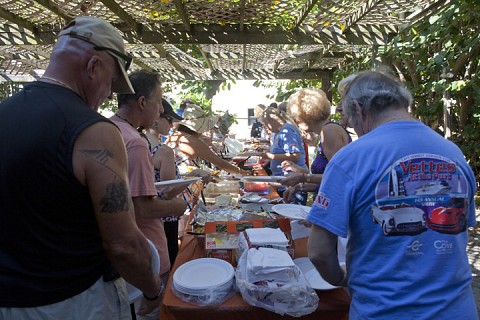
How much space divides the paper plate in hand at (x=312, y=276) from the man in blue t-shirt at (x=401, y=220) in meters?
0.29

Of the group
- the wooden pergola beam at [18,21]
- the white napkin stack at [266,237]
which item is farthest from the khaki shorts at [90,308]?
the wooden pergola beam at [18,21]

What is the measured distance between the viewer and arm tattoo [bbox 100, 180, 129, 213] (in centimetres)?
99

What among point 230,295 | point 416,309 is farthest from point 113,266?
point 416,309

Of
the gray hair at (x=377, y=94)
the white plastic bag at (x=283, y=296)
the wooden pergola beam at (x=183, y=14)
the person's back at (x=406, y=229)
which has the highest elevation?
the wooden pergola beam at (x=183, y=14)

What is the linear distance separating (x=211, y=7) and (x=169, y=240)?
2.40 metres

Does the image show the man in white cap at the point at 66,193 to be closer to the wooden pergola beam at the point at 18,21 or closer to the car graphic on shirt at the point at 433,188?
the car graphic on shirt at the point at 433,188

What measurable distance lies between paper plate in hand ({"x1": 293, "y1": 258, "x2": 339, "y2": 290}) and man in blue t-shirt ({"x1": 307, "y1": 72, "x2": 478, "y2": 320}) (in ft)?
0.94

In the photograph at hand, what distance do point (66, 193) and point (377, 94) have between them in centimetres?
106

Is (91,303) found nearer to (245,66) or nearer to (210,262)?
(210,262)

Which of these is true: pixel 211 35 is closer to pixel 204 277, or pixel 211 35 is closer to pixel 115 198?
pixel 204 277

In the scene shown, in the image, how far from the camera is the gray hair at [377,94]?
1248 mm

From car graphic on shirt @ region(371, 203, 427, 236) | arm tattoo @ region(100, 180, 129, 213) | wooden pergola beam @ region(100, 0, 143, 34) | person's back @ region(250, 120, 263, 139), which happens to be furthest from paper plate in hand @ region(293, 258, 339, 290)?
person's back @ region(250, 120, 263, 139)

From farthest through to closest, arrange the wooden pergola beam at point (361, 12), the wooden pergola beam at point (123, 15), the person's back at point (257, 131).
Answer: the person's back at point (257, 131) → the wooden pergola beam at point (361, 12) → the wooden pergola beam at point (123, 15)

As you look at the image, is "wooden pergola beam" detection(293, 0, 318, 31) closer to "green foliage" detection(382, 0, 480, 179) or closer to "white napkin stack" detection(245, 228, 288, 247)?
"green foliage" detection(382, 0, 480, 179)
